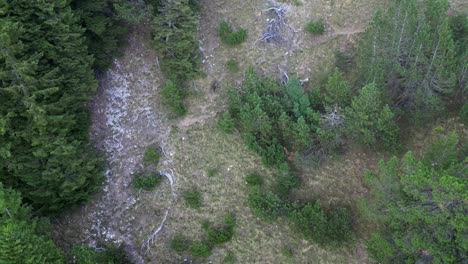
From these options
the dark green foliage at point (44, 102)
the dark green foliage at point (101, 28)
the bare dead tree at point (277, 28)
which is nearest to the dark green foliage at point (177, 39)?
the dark green foliage at point (101, 28)

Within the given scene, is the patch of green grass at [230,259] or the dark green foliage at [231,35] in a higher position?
the dark green foliage at [231,35]

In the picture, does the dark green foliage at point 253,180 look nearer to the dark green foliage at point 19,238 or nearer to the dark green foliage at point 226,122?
the dark green foliage at point 226,122

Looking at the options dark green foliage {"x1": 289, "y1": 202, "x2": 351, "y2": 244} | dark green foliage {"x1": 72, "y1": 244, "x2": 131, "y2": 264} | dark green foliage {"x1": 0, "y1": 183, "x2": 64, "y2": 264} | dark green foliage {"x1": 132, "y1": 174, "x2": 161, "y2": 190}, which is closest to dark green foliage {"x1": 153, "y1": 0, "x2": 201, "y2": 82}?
dark green foliage {"x1": 132, "y1": 174, "x2": 161, "y2": 190}

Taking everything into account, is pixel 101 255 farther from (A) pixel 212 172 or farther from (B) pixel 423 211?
(B) pixel 423 211

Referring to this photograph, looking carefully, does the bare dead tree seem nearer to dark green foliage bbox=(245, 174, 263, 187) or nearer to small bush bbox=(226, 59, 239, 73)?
small bush bbox=(226, 59, 239, 73)

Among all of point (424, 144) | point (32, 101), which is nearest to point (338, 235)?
point (424, 144)

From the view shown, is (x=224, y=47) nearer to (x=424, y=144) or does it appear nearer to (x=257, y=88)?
(x=257, y=88)
